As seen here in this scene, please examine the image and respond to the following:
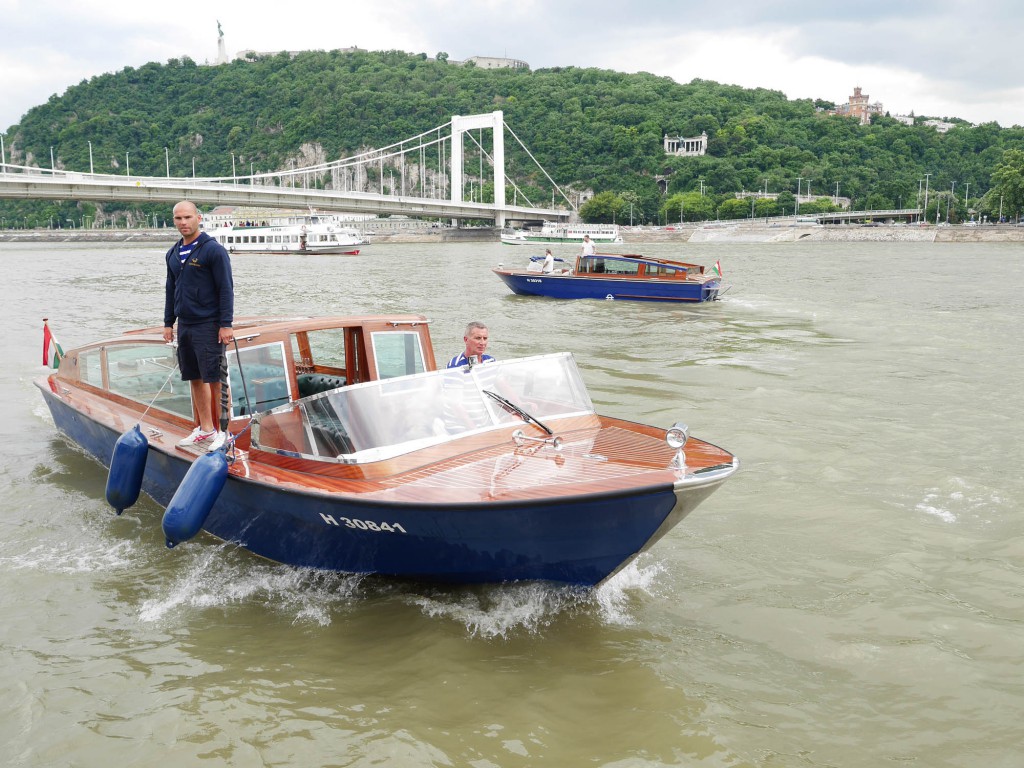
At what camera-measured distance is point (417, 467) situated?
504cm

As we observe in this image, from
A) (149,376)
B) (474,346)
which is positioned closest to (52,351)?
(149,376)

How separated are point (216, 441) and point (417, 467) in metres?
1.56

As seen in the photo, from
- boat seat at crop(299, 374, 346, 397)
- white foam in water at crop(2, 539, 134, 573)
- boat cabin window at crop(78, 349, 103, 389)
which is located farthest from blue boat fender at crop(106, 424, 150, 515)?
boat cabin window at crop(78, 349, 103, 389)

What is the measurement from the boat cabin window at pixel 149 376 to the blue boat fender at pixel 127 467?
0.54m

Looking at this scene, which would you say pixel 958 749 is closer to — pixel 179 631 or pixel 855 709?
pixel 855 709

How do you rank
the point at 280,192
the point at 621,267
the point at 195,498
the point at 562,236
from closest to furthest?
the point at 195,498 → the point at 621,267 → the point at 280,192 → the point at 562,236

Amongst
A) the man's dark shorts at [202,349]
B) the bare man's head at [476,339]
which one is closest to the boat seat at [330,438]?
the man's dark shorts at [202,349]

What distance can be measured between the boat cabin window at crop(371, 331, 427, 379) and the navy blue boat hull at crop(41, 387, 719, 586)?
5.03ft

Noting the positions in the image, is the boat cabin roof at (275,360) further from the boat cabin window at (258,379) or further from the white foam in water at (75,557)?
the white foam in water at (75,557)

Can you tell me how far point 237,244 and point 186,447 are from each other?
2578 inches

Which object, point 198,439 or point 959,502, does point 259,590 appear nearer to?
point 198,439

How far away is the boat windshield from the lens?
518cm

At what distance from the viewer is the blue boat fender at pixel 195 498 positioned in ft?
17.0

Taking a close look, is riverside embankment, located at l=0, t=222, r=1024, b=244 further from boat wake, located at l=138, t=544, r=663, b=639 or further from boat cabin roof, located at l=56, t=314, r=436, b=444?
boat wake, located at l=138, t=544, r=663, b=639
